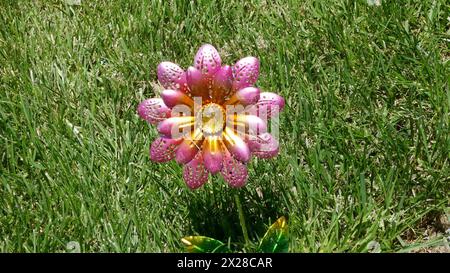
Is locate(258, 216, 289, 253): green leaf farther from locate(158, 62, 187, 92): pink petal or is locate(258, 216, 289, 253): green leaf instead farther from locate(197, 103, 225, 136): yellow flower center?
locate(158, 62, 187, 92): pink petal

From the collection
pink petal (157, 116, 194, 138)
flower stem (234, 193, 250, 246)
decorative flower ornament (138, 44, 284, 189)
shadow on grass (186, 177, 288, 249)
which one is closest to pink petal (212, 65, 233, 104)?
decorative flower ornament (138, 44, 284, 189)

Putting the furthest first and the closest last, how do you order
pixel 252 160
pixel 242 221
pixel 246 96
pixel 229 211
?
pixel 252 160 → pixel 229 211 → pixel 242 221 → pixel 246 96

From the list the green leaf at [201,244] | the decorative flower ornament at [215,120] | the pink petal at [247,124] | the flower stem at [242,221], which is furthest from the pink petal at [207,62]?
the green leaf at [201,244]

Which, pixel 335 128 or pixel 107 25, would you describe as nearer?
pixel 335 128

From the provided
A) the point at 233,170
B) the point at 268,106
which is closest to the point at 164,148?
the point at 233,170

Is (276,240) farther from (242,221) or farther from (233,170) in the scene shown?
(233,170)

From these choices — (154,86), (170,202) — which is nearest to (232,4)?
(154,86)

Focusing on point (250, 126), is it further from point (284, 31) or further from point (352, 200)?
point (284, 31)
